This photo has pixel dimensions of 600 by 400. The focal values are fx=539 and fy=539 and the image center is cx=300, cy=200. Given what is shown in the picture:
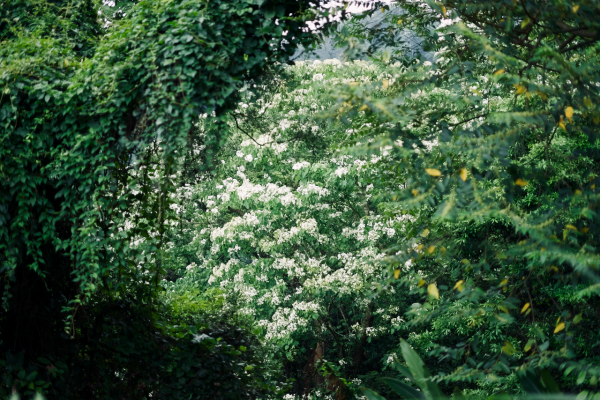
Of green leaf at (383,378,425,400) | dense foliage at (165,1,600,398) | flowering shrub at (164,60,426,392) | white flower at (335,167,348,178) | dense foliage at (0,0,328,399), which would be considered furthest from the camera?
flowering shrub at (164,60,426,392)

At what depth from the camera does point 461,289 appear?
9.27 feet

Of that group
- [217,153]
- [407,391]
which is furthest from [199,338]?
[407,391]

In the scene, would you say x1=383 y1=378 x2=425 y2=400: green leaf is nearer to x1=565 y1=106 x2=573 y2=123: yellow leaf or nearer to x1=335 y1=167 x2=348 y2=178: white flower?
x1=565 y1=106 x2=573 y2=123: yellow leaf

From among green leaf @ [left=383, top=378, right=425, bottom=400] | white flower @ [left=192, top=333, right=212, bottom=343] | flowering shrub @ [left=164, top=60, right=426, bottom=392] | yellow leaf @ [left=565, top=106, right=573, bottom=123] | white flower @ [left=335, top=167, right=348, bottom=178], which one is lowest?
flowering shrub @ [left=164, top=60, right=426, bottom=392]

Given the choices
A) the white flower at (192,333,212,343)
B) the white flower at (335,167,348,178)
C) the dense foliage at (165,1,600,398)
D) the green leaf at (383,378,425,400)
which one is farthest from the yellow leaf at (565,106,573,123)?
the white flower at (335,167,348,178)

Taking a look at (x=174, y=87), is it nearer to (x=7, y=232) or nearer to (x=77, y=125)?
(x=77, y=125)

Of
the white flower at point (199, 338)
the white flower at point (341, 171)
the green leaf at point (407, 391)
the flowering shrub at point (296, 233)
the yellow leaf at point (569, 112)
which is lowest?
the flowering shrub at point (296, 233)

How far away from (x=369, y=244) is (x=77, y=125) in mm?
7640

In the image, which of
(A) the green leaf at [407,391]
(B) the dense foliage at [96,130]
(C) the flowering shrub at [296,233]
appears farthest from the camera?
(C) the flowering shrub at [296,233]

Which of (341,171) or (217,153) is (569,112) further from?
(341,171)

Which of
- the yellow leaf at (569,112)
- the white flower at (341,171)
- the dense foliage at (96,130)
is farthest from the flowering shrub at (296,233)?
the yellow leaf at (569,112)

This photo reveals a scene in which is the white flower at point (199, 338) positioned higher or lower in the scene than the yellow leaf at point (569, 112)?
lower

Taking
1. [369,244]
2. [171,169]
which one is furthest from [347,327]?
[171,169]

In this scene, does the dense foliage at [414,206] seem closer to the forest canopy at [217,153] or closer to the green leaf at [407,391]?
the forest canopy at [217,153]
